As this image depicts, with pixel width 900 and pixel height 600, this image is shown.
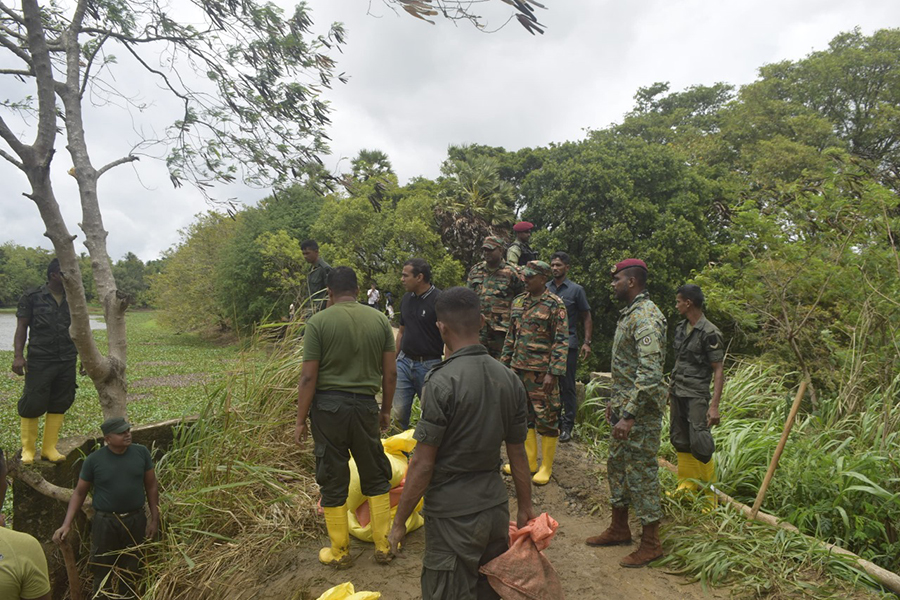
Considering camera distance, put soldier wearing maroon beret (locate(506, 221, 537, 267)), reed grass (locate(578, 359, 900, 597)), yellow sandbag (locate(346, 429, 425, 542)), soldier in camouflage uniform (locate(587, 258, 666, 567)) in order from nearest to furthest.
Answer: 1. reed grass (locate(578, 359, 900, 597))
2. soldier in camouflage uniform (locate(587, 258, 666, 567))
3. yellow sandbag (locate(346, 429, 425, 542))
4. soldier wearing maroon beret (locate(506, 221, 537, 267))

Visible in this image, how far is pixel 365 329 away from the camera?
3445mm

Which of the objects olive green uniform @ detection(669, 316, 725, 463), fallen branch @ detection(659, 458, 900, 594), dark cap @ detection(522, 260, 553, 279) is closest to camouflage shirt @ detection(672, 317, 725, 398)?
olive green uniform @ detection(669, 316, 725, 463)

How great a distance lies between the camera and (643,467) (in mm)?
3426

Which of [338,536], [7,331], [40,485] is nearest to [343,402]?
[338,536]

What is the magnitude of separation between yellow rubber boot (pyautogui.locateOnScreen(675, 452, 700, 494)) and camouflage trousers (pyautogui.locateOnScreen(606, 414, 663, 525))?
939mm

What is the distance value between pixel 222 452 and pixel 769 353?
7244 mm

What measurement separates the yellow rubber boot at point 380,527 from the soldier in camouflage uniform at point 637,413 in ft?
5.00

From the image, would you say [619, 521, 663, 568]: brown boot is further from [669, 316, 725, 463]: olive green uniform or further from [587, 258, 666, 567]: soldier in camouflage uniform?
[669, 316, 725, 463]: olive green uniform

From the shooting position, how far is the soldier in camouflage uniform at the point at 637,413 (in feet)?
10.8

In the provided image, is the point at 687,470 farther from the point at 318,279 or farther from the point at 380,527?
the point at 318,279

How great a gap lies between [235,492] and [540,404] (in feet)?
8.67

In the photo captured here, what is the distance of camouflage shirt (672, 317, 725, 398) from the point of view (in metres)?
4.04

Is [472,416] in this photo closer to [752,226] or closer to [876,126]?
[752,226]

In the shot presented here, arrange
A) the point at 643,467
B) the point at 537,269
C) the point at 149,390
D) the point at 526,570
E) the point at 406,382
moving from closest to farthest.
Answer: the point at 526,570, the point at 643,467, the point at 537,269, the point at 406,382, the point at 149,390
